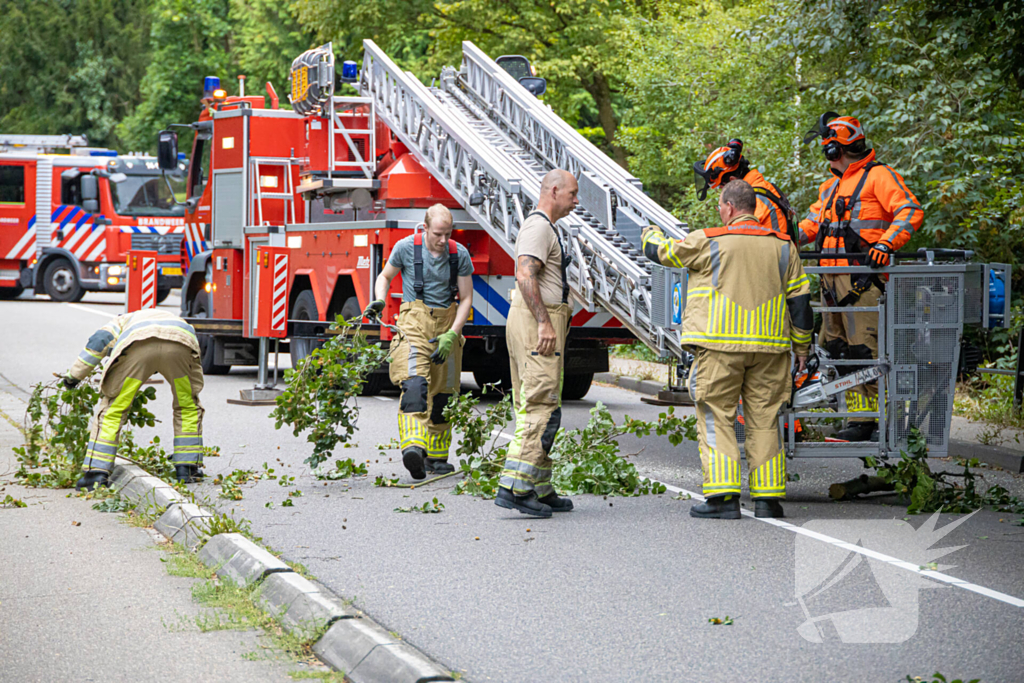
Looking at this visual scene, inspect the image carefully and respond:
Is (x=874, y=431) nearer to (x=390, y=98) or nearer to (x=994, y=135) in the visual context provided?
(x=994, y=135)

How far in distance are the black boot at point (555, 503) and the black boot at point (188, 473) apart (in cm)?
244

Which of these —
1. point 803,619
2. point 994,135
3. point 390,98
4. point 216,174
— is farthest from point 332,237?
point 803,619

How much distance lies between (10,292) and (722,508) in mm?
Result: 28462

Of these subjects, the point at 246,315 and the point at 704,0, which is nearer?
the point at 246,315

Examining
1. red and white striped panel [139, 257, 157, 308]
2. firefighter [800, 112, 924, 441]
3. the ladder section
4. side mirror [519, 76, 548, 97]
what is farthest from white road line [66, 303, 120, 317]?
firefighter [800, 112, 924, 441]

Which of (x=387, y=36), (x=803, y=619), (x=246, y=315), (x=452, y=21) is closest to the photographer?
(x=803, y=619)

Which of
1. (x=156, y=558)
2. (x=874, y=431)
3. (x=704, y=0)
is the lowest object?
(x=156, y=558)

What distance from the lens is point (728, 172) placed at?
859cm

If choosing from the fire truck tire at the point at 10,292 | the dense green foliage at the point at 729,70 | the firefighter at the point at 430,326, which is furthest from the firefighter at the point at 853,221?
the fire truck tire at the point at 10,292

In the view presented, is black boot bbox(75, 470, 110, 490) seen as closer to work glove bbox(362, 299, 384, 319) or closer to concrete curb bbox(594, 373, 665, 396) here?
work glove bbox(362, 299, 384, 319)

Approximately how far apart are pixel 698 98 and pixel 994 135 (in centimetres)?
595

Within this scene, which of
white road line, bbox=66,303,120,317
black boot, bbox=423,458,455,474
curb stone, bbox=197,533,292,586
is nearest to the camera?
curb stone, bbox=197,533,292,586

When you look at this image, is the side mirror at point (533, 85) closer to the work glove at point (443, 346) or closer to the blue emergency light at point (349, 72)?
the blue emergency light at point (349, 72)

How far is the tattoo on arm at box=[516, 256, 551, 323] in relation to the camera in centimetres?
696
